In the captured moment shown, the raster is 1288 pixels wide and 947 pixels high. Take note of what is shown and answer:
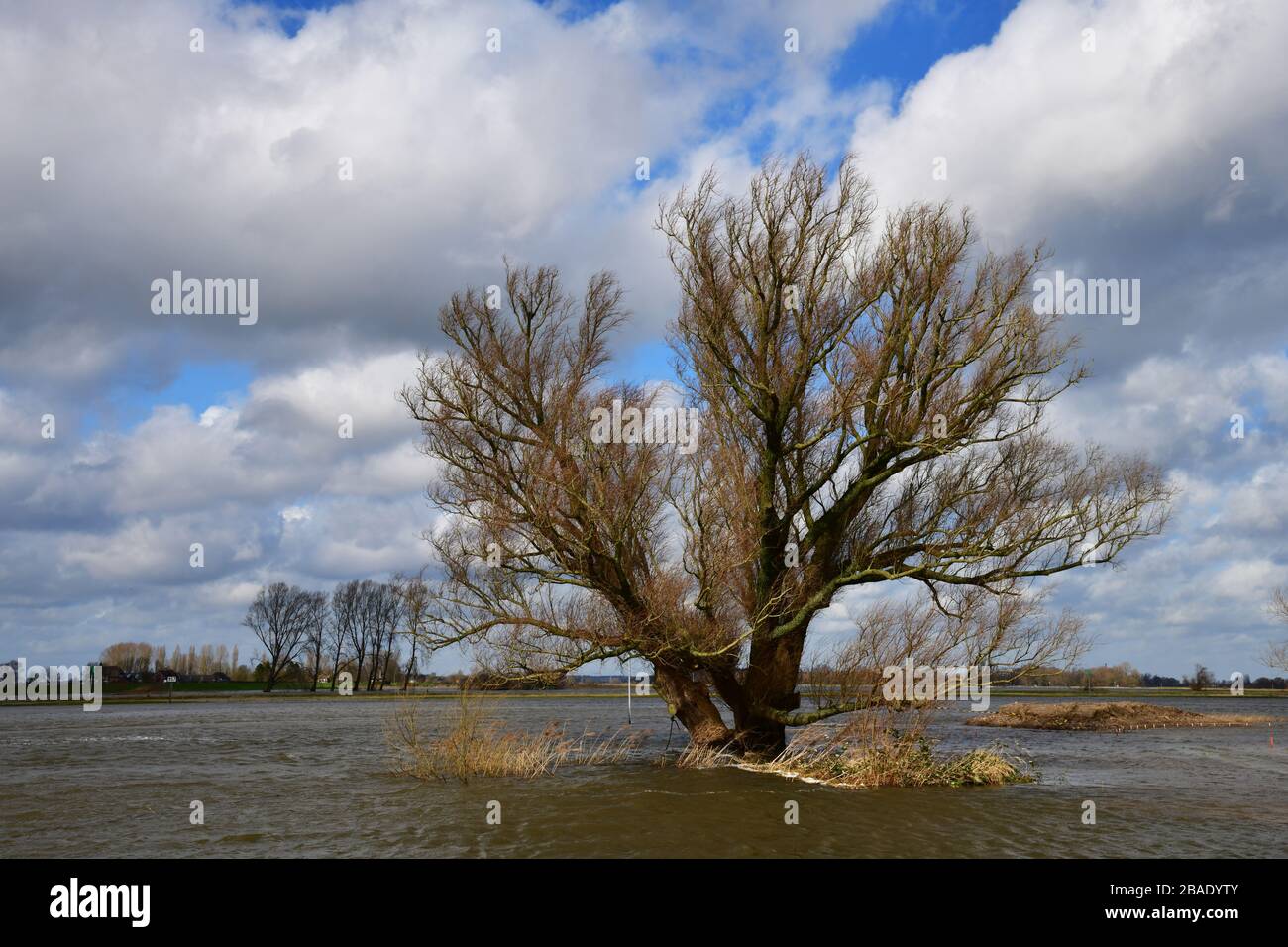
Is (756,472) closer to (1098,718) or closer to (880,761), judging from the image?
(880,761)

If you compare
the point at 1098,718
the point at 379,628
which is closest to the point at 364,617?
the point at 379,628

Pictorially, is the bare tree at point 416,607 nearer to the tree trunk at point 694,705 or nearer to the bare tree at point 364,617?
the tree trunk at point 694,705

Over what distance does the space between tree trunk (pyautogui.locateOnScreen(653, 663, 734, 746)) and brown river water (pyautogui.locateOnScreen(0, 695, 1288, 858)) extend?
45.5 inches

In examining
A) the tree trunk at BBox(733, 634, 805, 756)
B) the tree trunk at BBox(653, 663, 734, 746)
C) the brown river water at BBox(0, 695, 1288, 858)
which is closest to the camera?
the brown river water at BBox(0, 695, 1288, 858)

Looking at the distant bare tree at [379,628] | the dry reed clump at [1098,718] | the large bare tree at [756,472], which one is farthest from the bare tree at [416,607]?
the distant bare tree at [379,628]

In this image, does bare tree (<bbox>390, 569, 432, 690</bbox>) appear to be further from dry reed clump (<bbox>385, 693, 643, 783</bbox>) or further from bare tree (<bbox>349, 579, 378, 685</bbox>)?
bare tree (<bbox>349, 579, 378, 685</bbox>)

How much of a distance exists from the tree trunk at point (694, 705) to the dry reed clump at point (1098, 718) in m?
25.4

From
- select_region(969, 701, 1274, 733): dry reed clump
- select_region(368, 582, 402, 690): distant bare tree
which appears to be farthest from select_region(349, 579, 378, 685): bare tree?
select_region(969, 701, 1274, 733): dry reed clump

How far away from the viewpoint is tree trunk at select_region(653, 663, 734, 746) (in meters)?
23.7

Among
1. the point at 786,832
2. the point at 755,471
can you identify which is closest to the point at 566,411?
the point at 755,471
